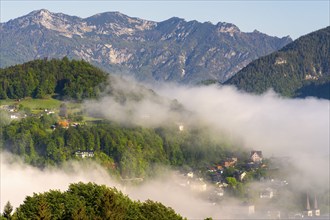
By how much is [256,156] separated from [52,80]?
4136 cm

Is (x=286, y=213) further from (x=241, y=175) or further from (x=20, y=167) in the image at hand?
(x=20, y=167)

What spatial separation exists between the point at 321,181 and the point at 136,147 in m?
34.1

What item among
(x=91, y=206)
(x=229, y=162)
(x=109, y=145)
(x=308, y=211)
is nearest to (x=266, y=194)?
(x=308, y=211)

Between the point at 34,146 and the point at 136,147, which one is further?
the point at 136,147

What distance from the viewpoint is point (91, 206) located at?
195 feet

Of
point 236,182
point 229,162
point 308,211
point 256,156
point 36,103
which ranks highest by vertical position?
point 36,103

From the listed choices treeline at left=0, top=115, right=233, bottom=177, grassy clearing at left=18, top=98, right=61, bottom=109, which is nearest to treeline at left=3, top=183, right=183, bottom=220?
treeline at left=0, top=115, right=233, bottom=177

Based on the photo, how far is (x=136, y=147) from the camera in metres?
148

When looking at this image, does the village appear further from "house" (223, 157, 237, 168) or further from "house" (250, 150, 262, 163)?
"house" (250, 150, 262, 163)

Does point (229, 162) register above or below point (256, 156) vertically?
A: below

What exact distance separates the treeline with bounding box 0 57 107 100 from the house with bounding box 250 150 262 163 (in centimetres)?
3148

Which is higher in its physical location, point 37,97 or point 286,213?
point 37,97

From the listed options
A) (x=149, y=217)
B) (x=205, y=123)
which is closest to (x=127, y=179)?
(x=205, y=123)

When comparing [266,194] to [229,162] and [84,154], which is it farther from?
[84,154]
